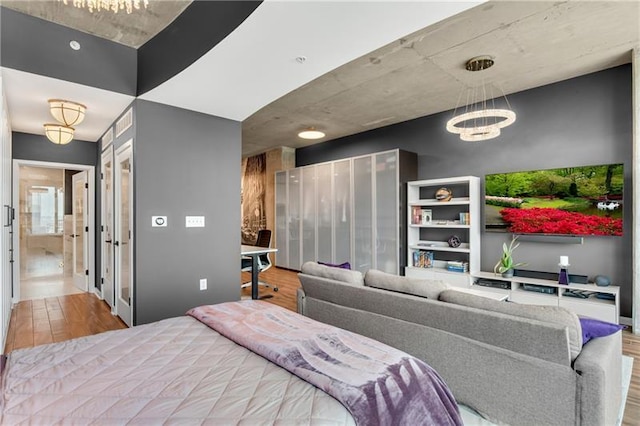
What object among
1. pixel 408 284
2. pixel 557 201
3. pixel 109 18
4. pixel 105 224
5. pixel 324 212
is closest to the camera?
pixel 408 284

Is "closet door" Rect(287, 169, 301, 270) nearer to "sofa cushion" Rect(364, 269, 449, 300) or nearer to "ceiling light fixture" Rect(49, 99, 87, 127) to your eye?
"ceiling light fixture" Rect(49, 99, 87, 127)

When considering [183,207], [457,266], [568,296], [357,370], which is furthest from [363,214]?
[357,370]

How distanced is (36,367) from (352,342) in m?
1.48

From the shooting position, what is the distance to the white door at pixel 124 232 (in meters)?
3.46

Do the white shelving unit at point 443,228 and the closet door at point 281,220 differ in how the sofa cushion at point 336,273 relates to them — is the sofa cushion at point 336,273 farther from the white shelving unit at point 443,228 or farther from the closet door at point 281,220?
the closet door at point 281,220

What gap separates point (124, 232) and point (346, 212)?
3.84 m

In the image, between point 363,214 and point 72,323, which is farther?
point 363,214

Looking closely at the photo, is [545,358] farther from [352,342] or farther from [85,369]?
[85,369]

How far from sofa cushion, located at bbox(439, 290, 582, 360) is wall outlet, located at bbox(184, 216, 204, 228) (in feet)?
8.88

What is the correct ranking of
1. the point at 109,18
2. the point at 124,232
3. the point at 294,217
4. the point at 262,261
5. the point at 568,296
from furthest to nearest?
the point at 294,217 → the point at 262,261 → the point at 568,296 → the point at 124,232 → the point at 109,18

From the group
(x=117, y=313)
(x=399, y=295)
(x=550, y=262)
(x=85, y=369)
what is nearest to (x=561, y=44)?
Answer: (x=550, y=262)

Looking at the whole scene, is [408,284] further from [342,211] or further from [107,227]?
[107,227]

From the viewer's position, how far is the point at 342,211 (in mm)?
6473

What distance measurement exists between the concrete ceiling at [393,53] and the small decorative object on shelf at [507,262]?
2146 mm
